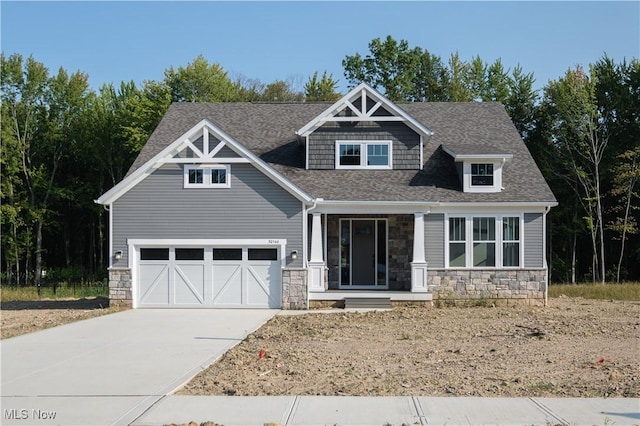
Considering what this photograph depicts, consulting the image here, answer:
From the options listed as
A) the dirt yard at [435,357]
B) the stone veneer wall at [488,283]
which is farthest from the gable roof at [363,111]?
the dirt yard at [435,357]

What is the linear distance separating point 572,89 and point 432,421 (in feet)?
96.6

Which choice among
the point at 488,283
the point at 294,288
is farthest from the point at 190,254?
the point at 488,283

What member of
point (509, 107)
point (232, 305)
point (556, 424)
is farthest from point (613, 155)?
point (556, 424)

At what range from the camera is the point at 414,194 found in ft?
72.7

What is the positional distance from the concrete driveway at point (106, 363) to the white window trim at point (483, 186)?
8.23 meters

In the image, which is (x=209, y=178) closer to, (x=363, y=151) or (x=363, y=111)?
(x=363, y=151)

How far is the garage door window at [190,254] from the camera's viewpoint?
69.6 ft

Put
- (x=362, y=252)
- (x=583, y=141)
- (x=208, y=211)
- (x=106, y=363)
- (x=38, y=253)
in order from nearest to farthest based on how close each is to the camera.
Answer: (x=106, y=363), (x=208, y=211), (x=362, y=252), (x=583, y=141), (x=38, y=253)

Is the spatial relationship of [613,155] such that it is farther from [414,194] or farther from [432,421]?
[432,421]

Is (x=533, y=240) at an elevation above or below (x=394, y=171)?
below

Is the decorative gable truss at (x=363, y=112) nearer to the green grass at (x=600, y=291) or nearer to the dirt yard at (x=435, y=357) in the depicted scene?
the dirt yard at (x=435, y=357)

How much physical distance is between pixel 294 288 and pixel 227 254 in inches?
87.2

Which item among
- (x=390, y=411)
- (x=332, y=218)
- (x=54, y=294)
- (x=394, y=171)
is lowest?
(x=54, y=294)

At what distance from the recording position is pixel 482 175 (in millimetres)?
22688
